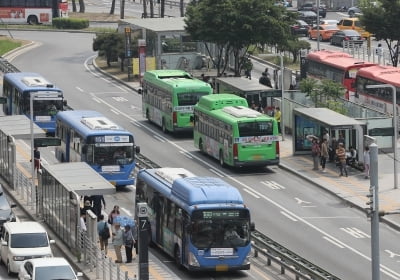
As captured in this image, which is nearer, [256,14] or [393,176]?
[393,176]

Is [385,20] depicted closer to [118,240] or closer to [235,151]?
[235,151]

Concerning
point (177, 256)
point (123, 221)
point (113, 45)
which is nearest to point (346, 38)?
point (113, 45)

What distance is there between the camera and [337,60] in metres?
90.6

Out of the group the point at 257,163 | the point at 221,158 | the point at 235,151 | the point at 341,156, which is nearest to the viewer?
the point at 341,156

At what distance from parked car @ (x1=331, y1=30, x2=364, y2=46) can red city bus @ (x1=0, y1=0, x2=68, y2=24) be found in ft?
101

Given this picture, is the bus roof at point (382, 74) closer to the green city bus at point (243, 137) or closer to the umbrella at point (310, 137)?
the umbrella at point (310, 137)

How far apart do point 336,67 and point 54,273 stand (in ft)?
165

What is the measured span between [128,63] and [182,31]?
5.01 m

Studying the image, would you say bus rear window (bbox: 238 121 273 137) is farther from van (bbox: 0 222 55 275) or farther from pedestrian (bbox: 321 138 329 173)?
van (bbox: 0 222 55 275)

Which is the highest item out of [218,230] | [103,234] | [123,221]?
[218,230]

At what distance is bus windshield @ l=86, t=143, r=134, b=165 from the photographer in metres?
60.7

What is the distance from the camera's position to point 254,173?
218ft

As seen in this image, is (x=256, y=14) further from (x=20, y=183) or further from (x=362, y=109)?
(x=20, y=183)

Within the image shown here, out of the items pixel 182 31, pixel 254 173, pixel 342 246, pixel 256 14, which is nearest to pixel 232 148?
pixel 254 173
